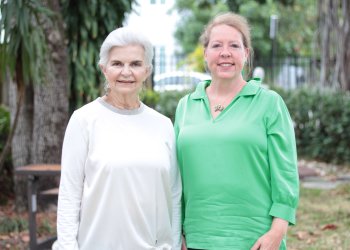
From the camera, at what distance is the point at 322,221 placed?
6875 millimetres

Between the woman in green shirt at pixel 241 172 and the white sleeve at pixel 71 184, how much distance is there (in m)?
0.50

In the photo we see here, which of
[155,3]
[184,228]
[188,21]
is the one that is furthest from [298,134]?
[188,21]

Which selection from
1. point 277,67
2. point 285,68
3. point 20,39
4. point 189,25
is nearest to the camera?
point 20,39

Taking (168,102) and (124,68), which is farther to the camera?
(168,102)

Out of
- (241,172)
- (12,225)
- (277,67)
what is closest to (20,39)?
(12,225)

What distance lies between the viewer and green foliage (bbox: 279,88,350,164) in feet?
37.6

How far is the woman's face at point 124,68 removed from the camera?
2.80 m

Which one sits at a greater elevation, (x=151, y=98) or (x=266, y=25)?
(x=266, y=25)

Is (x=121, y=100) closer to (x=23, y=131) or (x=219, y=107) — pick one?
(x=219, y=107)

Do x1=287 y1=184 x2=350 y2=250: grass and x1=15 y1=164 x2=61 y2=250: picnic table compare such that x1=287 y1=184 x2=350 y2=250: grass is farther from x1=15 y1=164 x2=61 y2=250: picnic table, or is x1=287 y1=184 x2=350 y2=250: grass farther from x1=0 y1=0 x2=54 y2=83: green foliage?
x1=0 y1=0 x2=54 y2=83: green foliage

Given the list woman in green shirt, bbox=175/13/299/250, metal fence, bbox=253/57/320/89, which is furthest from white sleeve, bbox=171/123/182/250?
metal fence, bbox=253/57/320/89

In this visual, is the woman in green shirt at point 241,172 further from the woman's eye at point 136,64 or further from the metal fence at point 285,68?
the metal fence at point 285,68

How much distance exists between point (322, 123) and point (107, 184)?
974cm

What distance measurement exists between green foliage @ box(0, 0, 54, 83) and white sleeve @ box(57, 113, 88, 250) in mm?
2825
